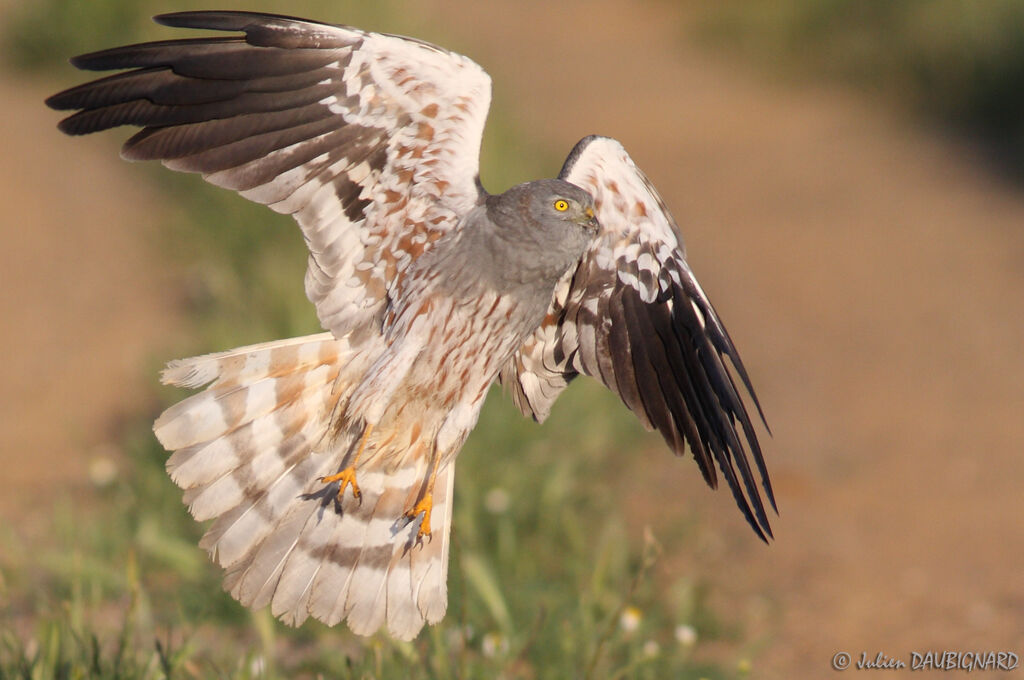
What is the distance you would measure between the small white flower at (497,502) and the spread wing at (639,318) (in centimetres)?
152

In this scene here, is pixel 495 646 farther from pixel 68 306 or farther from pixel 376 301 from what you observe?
pixel 68 306

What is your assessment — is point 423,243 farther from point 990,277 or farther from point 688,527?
point 990,277

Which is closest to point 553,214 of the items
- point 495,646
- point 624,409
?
point 495,646

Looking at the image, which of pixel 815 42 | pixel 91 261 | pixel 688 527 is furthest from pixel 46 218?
pixel 815 42

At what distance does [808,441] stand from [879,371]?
1.01 m

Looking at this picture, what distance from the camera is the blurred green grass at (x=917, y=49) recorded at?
10008 mm

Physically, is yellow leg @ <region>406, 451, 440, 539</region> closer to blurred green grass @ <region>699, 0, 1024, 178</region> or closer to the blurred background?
the blurred background

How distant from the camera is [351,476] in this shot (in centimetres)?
293

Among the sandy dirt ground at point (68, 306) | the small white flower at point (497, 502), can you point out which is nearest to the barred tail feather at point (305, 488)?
the small white flower at point (497, 502)

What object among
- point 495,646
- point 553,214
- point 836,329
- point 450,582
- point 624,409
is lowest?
point 836,329

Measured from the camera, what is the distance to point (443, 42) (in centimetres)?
894

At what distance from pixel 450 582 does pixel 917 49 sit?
27.7 feet

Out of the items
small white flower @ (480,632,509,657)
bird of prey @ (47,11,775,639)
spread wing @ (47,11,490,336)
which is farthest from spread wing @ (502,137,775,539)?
small white flower @ (480,632,509,657)

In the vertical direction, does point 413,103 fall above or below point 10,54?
above
